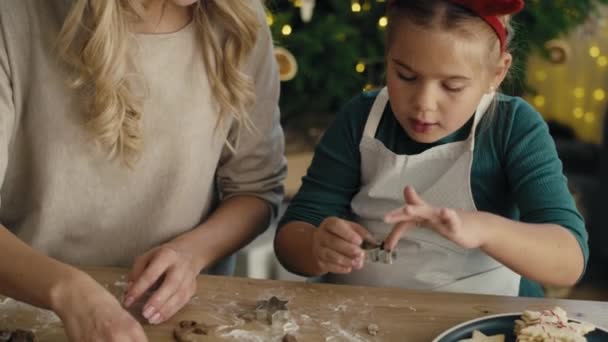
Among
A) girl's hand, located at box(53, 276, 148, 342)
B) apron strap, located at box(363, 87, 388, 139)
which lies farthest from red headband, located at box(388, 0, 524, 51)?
girl's hand, located at box(53, 276, 148, 342)

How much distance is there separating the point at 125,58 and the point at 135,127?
0.13 meters

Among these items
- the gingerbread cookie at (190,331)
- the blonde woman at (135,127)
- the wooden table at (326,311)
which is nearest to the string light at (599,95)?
the blonde woman at (135,127)

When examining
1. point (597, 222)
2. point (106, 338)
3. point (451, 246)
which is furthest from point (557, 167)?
point (597, 222)

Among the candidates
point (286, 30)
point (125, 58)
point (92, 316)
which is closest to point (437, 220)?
point (92, 316)

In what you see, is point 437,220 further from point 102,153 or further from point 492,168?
point 102,153

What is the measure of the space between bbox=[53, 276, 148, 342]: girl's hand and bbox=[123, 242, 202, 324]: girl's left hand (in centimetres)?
7

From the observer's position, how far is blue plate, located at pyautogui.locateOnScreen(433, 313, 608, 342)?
1117mm

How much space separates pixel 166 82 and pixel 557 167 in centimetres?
73

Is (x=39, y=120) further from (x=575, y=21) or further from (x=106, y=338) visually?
(x=575, y=21)

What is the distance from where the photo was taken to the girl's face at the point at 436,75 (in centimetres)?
129

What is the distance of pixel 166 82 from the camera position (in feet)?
4.95

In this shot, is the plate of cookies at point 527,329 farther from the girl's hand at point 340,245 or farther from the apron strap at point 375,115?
the apron strap at point 375,115

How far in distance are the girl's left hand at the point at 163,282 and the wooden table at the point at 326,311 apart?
19 mm

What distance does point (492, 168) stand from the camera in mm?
1458
